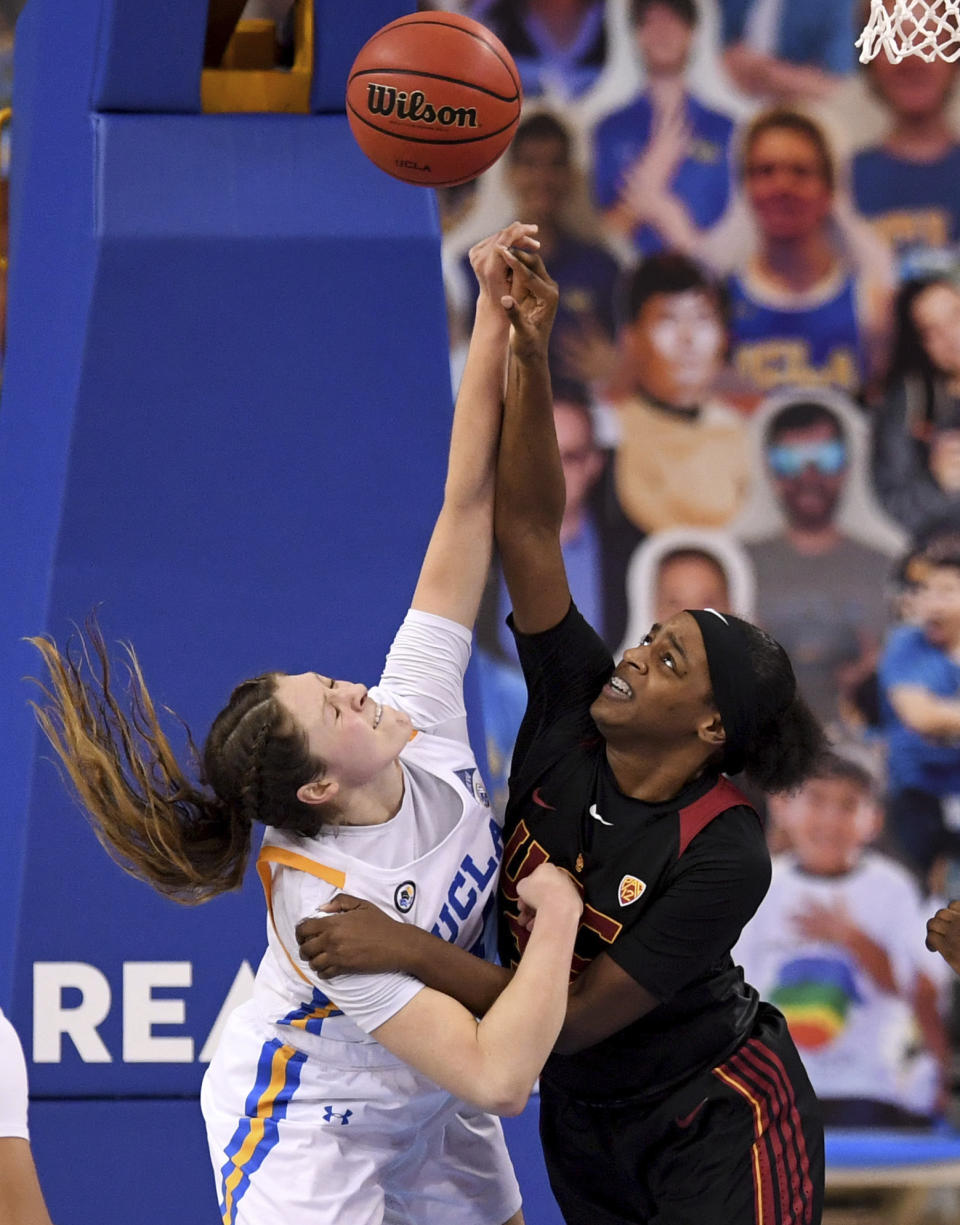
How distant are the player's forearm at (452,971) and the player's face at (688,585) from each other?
3774 mm

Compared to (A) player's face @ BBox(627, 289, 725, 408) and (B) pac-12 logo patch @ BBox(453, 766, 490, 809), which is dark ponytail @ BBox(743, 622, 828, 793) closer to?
(B) pac-12 logo patch @ BBox(453, 766, 490, 809)

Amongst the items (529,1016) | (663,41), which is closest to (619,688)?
(529,1016)

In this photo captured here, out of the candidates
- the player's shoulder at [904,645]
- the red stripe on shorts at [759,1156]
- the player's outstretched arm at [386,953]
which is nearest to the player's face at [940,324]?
the player's shoulder at [904,645]

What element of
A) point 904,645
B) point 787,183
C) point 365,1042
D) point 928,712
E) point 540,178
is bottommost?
point 365,1042

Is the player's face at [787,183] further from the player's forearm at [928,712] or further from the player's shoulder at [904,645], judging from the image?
the player's forearm at [928,712]

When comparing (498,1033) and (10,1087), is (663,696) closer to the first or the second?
(498,1033)

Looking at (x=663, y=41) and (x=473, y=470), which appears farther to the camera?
(x=663, y=41)

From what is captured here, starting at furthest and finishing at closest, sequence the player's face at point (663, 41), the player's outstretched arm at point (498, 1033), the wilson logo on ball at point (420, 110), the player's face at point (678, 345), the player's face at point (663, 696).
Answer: the player's face at point (663, 41)
the player's face at point (678, 345)
the wilson logo on ball at point (420, 110)
the player's face at point (663, 696)
the player's outstretched arm at point (498, 1033)

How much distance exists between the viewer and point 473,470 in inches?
98.4

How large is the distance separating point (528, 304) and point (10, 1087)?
140 cm

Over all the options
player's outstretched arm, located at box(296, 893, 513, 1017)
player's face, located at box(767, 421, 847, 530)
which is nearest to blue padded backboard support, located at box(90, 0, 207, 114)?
player's outstretched arm, located at box(296, 893, 513, 1017)

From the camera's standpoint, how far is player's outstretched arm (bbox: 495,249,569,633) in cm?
246

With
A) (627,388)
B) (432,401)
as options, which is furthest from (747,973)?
(432,401)

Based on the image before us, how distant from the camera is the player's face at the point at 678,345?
19.7 feet
